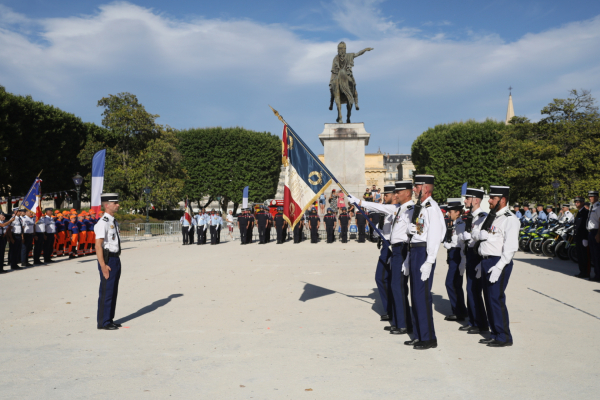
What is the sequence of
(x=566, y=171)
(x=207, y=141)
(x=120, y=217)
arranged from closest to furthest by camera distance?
(x=566, y=171), (x=120, y=217), (x=207, y=141)

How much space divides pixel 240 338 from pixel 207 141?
149 feet

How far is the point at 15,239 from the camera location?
1380 centimetres

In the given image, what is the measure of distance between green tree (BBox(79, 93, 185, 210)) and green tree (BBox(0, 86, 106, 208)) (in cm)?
140

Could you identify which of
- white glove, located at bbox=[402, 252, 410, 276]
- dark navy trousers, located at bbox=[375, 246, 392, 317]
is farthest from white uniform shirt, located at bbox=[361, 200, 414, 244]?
dark navy trousers, located at bbox=[375, 246, 392, 317]

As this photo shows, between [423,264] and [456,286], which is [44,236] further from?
[423,264]

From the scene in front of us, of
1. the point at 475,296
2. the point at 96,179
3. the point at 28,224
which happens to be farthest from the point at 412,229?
the point at 96,179

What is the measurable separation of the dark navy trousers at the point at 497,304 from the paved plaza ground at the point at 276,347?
0.23 m

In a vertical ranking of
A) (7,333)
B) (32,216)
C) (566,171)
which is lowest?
(7,333)

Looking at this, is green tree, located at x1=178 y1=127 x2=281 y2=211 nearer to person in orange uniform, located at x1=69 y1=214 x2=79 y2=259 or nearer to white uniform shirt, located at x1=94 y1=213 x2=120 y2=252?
person in orange uniform, located at x1=69 y1=214 x2=79 y2=259

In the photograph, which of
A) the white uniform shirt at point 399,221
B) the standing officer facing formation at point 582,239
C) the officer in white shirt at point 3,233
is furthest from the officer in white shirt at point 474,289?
the officer in white shirt at point 3,233

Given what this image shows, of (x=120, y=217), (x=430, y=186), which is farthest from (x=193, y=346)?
(x=120, y=217)

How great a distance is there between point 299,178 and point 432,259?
3.18 meters

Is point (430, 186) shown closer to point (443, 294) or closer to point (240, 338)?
point (240, 338)

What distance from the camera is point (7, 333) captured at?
6.27m
